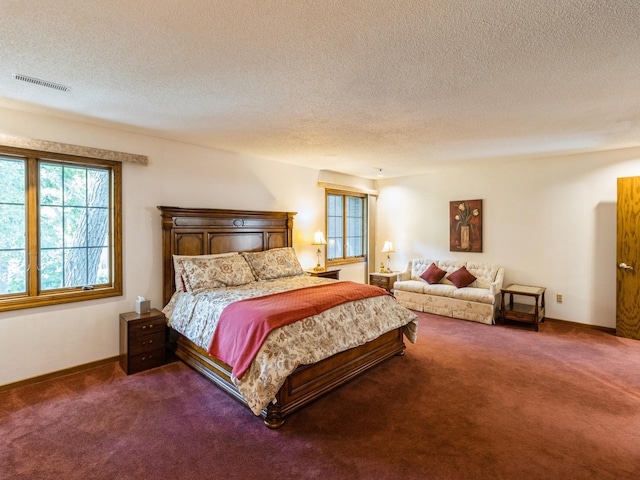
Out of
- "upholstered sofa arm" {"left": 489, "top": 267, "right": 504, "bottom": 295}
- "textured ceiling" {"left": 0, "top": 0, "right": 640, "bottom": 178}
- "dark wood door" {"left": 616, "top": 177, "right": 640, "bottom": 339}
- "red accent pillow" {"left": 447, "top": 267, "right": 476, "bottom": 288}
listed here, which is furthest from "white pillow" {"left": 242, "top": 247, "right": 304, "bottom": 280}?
"dark wood door" {"left": 616, "top": 177, "right": 640, "bottom": 339}

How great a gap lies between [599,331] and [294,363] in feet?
15.1

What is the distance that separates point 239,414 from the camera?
2.59m

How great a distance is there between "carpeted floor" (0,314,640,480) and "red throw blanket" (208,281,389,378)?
46cm

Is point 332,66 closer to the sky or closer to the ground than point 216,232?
closer to the sky

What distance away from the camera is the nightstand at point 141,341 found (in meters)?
3.29

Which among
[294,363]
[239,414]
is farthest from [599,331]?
[239,414]

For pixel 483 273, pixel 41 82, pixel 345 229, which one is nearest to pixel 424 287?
pixel 483 273

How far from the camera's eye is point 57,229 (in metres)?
3.30

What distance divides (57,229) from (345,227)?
4558 millimetres

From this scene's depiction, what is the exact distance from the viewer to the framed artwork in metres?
5.73

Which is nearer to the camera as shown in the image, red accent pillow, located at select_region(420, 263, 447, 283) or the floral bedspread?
the floral bedspread

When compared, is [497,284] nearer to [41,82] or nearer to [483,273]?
[483,273]

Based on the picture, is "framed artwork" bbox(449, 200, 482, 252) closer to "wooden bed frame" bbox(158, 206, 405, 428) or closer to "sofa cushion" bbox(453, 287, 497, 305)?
"sofa cushion" bbox(453, 287, 497, 305)

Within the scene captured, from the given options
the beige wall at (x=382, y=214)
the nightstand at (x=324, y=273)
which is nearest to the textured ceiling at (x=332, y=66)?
the beige wall at (x=382, y=214)
